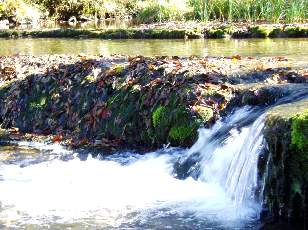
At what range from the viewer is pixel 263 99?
7641mm

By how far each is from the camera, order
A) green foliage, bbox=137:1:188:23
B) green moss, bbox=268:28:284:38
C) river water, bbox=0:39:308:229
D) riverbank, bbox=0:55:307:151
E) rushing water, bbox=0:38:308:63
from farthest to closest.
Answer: green foliage, bbox=137:1:188:23 → green moss, bbox=268:28:284:38 → rushing water, bbox=0:38:308:63 → riverbank, bbox=0:55:307:151 → river water, bbox=0:39:308:229

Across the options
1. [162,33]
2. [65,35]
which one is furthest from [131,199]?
[65,35]

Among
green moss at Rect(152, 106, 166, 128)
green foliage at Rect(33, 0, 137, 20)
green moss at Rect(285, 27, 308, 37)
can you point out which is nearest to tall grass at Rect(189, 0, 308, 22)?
green moss at Rect(285, 27, 308, 37)

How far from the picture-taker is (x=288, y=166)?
548 cm

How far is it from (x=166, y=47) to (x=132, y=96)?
8.32m

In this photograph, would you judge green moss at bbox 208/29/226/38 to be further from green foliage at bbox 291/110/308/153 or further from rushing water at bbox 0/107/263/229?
green foliage at bbox 291/110/308/153

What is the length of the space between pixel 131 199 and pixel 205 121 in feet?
6.26

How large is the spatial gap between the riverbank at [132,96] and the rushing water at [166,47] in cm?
382

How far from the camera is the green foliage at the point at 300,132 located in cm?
529

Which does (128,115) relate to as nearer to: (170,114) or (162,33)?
(170,114)

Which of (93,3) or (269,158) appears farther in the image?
(93,3)

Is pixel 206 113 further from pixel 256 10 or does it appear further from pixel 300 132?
pixel 256 10

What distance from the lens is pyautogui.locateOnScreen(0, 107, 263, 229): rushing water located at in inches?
233

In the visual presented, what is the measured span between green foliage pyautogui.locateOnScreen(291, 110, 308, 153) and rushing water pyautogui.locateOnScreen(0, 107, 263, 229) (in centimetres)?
65
